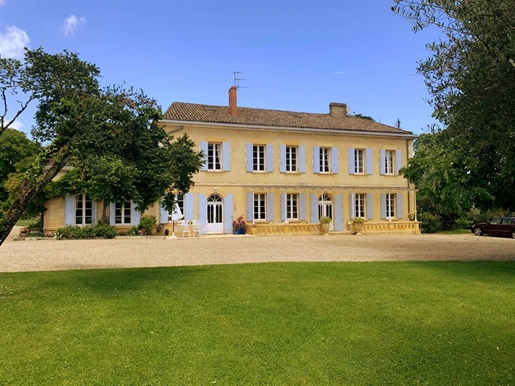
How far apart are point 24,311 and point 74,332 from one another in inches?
57.2

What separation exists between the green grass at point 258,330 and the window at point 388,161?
1792cm

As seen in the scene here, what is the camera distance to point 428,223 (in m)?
24.9

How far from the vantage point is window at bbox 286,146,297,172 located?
2342cm

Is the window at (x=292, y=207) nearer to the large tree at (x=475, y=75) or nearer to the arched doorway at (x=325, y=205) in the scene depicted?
the arched doorway at (x=325, y=205)

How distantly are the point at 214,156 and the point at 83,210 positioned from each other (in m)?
7.45

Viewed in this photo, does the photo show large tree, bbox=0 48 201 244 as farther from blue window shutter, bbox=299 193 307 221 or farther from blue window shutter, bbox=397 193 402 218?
blue window shutter, bbox=397 193 402 218

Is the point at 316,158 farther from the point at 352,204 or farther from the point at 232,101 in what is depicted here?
the point at 232,101

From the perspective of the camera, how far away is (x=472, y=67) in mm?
3787

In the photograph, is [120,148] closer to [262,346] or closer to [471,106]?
[262,346]

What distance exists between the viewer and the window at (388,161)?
83.0 feet

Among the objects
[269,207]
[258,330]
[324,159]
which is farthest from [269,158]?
[258,330]

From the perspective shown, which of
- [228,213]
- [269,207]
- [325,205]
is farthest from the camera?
[325,205]

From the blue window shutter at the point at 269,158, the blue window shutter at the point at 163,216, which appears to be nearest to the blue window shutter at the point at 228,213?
the blue window shutter at the point at 269,158

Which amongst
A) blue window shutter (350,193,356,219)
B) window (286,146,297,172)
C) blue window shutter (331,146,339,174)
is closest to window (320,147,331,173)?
blue window shutter (331,146,339,174)
